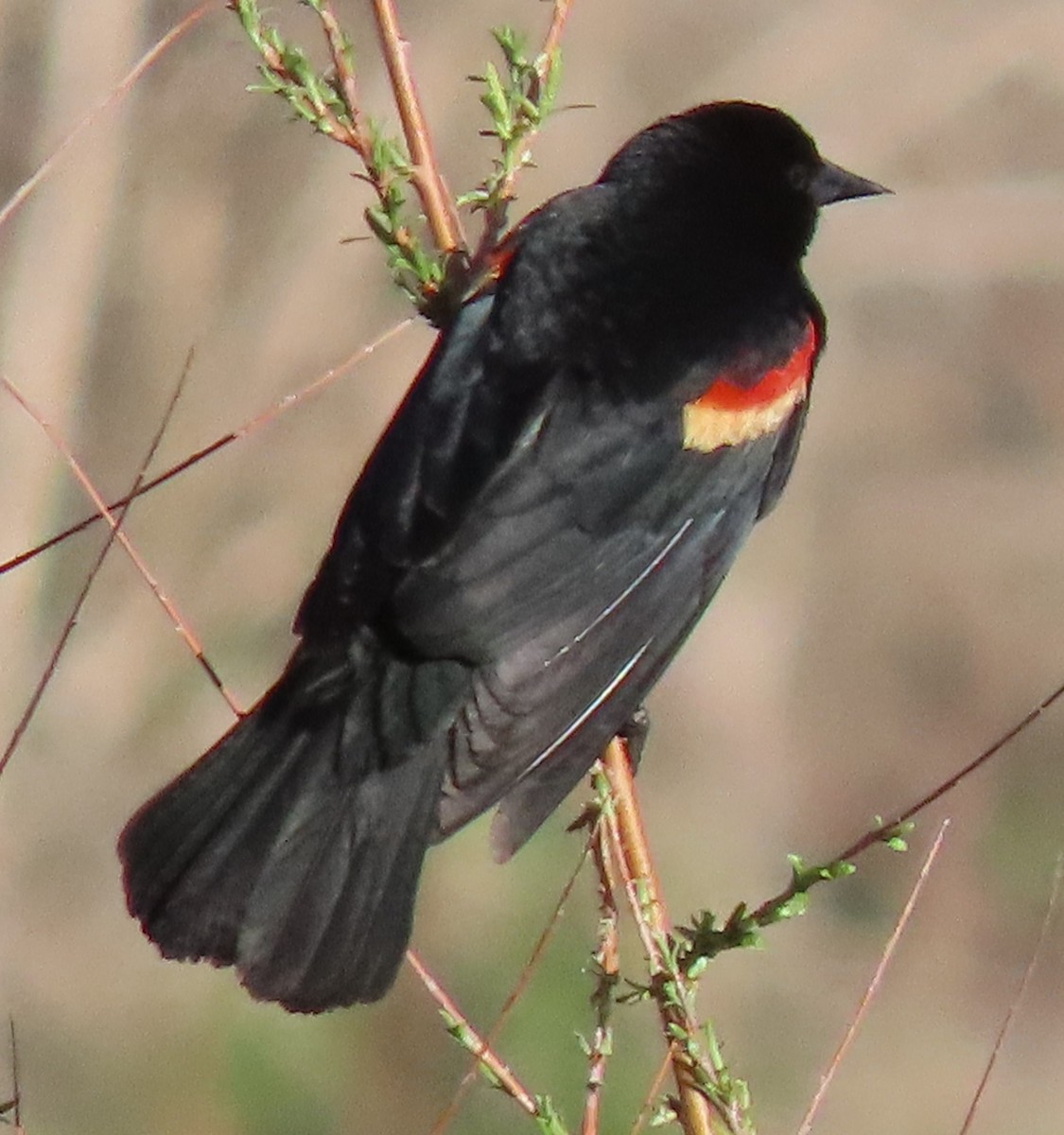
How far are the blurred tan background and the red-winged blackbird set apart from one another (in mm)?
2732

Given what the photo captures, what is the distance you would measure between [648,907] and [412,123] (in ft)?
2.70

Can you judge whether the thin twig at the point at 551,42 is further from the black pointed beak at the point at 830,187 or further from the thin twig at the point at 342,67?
the black pointed beak at the point at 830,187

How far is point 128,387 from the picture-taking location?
17.6ft

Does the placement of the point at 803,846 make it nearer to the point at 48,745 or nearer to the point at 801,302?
the point at 48,745

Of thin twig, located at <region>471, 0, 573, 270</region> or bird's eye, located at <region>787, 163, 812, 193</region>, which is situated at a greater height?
thin twig, located at <region>471, 0, 573, 270</region>

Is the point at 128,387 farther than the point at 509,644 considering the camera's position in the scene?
Yes

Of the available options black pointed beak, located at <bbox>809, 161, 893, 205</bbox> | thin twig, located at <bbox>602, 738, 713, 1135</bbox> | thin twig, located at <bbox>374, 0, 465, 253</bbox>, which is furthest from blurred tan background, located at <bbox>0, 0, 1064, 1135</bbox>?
thin twig, located at <bbox>602, 738, 713, 1135</bbox>

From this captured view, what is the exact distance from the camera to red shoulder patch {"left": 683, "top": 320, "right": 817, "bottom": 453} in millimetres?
2229

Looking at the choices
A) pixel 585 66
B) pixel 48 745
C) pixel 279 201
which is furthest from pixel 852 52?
pixel 48 745

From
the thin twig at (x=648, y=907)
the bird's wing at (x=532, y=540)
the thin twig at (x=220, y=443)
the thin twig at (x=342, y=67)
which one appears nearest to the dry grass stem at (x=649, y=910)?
the thin twig at (x=648, y=907)

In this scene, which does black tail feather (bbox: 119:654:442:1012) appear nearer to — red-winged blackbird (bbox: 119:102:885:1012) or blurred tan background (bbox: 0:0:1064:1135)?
red-winged blackbird (bbox: 119:102:885:1012)

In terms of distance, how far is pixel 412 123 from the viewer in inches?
77.4

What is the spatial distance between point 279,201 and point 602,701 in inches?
136

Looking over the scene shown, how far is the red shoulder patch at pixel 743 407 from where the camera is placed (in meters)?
2.23
